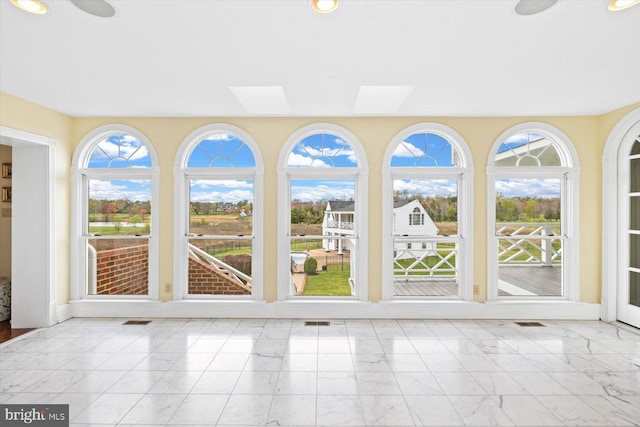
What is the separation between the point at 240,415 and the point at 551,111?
15.2 feet

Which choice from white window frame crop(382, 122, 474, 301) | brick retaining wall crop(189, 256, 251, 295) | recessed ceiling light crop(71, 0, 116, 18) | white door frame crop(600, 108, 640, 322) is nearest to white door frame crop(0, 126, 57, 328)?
brick retaining wall crop(189, 256, 251, 295)

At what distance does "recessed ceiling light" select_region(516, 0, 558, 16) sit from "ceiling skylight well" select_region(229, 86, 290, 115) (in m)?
2.22

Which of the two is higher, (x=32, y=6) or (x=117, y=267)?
(x=32, y=6)

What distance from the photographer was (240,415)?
2352 millimetres

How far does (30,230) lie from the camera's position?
13.5ft

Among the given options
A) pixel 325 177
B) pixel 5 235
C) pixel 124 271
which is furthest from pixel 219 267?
pixel 5 235

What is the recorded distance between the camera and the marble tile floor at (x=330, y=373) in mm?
2373

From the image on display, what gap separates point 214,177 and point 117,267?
1.81m

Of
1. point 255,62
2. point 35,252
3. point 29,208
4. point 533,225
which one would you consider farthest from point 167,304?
point 533,225

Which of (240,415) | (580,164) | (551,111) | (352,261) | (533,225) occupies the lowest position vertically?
(240,415)

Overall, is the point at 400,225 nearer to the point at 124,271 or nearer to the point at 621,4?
the point at 621,4

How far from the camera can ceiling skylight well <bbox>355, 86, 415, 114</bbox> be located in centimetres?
371

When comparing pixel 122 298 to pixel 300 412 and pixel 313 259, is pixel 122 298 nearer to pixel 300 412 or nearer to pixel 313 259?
pixel 313 259

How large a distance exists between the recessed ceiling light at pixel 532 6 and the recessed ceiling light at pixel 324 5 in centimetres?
111
